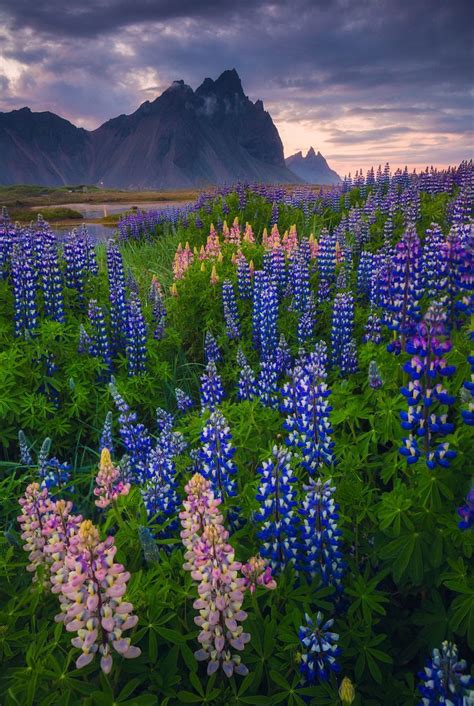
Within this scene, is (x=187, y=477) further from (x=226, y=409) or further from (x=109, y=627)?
(x=109, y=627)

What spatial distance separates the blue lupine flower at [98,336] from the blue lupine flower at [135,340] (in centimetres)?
25

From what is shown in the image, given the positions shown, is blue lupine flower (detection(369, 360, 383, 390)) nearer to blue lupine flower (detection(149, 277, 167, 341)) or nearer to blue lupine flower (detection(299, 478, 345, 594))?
blue lupine flower (detection(299, 478, 345, 594))

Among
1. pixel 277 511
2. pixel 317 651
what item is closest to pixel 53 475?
pixel 277 511

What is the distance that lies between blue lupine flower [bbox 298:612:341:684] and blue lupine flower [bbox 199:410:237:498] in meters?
1.00

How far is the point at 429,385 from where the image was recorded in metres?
2.56

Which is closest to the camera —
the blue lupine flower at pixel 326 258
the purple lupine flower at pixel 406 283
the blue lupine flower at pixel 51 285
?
the purple lupine flower at pixel 406 283

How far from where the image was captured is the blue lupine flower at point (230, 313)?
638cm

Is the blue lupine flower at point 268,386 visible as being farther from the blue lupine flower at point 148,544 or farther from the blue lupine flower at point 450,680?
the blue lupine flower at point 450,680

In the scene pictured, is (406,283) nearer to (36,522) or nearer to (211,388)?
(211,388)

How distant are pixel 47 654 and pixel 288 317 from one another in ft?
16.2

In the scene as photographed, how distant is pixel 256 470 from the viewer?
381 centimetres

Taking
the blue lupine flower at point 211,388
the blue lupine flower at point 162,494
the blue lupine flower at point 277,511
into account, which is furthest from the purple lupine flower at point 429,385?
the blue lupine flower at point 211,388

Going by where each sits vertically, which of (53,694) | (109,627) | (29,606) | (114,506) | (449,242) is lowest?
(29,606)

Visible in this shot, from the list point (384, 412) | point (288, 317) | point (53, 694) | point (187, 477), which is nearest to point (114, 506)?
point (187, 477)
